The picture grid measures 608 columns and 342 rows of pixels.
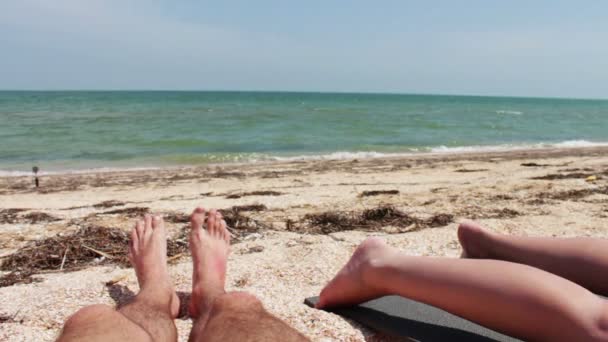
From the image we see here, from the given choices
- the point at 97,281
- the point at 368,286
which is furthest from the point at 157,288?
the point at 368,286

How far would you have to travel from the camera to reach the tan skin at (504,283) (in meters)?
1.39

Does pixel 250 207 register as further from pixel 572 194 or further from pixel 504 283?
pixel 504 283

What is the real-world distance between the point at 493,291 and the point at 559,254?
1.54 ft

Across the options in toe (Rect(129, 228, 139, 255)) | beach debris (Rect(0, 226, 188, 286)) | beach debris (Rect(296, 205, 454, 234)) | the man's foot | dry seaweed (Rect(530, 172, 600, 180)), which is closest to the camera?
the man's foot

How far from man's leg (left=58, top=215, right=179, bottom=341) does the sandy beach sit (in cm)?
19

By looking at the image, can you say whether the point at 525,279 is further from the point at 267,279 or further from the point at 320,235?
the point at 320,235

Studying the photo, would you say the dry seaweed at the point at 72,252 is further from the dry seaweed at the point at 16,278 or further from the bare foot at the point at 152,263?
the bare foot at the point at 152,263

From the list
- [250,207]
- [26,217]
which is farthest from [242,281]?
[26,217]

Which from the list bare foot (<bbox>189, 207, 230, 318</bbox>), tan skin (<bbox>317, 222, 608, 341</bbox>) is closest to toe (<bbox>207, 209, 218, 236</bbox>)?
bare foot (<bbox>189, 207, 230, 318</bbox>)

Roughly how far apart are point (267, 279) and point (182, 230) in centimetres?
151

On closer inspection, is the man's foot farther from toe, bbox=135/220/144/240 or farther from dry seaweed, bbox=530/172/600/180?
dry seaweed, bbox=530/172/600/180

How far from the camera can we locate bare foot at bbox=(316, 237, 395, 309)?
183 cm

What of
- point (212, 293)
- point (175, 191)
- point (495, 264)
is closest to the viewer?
point (495, 264)

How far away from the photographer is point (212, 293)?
2.05m
